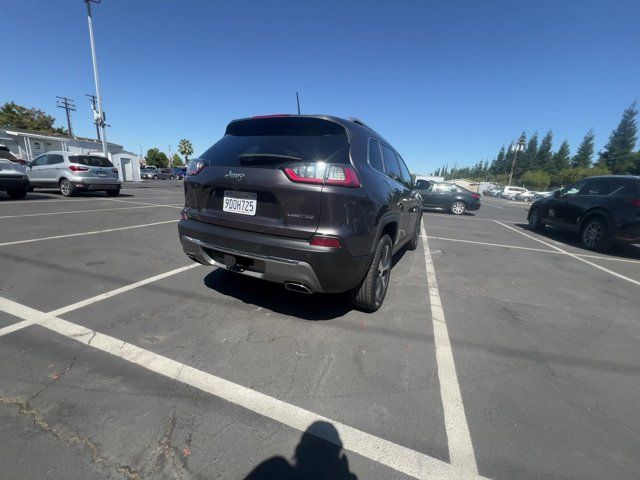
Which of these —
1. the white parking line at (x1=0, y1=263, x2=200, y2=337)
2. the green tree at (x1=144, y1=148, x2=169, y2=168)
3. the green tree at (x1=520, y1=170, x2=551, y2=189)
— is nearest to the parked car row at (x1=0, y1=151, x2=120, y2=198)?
the white parking line at (x1=0, y1=263, x2=200, y2=337)

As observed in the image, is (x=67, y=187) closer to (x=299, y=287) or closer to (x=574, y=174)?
(x=299, y=287)

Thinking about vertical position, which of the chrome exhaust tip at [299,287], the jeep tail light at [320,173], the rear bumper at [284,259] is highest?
the jeep tail light at [320,173]

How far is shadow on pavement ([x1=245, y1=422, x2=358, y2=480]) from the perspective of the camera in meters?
1.50

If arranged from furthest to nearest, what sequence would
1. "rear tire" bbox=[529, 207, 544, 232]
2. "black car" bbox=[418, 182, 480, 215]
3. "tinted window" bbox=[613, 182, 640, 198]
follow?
"black car" bbox=[418, 182, 480, 215] < "rear tire" bbox=[529, 207, 544, 232] < "tinted window" bbox=[613, 182, 640, 198]

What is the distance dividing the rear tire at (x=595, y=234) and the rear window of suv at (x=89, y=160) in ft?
53.6

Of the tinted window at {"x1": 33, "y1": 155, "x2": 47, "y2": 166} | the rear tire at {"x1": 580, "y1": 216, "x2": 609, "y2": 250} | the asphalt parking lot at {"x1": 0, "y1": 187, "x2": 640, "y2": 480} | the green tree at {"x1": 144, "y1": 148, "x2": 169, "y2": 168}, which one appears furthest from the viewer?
the green tree at {"x1": 144, "y1": 148, "x2": 169, "y2": 168}

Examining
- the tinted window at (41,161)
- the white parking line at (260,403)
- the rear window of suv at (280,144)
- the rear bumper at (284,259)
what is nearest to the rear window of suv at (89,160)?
the tinted window at (41,161)

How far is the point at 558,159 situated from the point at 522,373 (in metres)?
96.3

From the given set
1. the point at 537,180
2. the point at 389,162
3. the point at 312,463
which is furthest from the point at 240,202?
the point at 537,180

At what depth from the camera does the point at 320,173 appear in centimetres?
239

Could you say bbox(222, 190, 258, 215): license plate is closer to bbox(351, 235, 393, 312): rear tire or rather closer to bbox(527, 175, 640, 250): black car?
bbox(351, 235, 393, 312): rear tire

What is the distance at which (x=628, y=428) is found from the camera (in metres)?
1.91

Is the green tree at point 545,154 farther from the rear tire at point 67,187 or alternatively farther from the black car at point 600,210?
the rear tire at point 67,187

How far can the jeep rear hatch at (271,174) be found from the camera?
2.41 m
